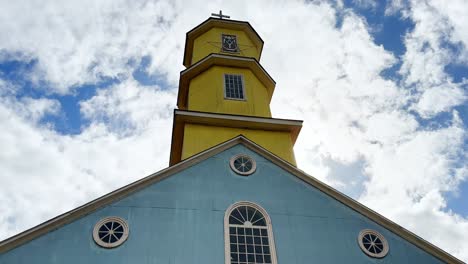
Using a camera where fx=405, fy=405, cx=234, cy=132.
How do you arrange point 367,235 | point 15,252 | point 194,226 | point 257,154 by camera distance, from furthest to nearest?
point 257,154
point 367,235
point 194,226
point 15,252

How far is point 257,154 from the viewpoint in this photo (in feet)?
46.0

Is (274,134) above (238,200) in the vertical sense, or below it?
above

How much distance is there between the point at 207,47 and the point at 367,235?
13.9m

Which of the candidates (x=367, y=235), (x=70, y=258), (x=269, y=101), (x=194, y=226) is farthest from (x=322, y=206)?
(x=269, y=101)

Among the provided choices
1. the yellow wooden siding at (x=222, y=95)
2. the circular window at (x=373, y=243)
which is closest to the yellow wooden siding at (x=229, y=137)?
the yellow wooden siding at (x=222, y=95)

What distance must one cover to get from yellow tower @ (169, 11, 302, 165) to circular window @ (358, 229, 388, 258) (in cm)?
600

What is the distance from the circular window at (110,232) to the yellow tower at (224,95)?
607cm

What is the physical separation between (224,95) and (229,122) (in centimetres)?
202

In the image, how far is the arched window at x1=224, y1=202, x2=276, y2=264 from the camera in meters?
11.1

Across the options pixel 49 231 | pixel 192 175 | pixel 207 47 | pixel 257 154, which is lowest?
pixel 49 231

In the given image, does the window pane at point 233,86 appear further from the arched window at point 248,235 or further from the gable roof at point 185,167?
the arched window at point 248,235

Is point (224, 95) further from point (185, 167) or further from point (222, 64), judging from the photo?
point (185, 167)

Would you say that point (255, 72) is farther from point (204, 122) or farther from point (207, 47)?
point (204, 122)

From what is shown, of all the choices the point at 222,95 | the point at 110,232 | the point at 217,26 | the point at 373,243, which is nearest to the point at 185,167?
the point at 110,232
